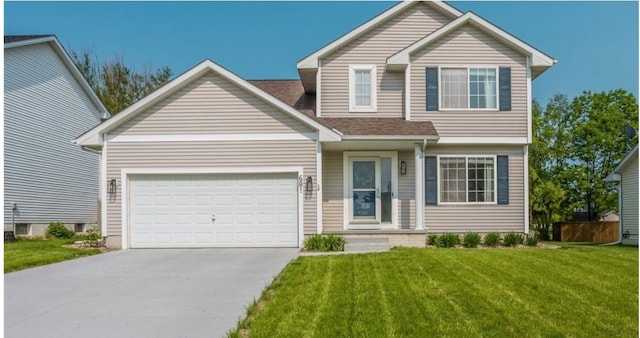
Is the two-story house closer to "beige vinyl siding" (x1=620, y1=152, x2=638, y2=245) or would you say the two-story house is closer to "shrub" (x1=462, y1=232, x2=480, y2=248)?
"shrub" (x1=462, y1=232, x2=480, y2=248)

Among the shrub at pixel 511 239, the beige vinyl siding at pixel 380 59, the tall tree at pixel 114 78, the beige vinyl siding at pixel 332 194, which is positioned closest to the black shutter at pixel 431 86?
the beige vinyl siding at pixel 380 59

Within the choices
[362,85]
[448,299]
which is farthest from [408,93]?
[448,299]

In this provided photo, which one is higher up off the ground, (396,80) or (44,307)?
(396,80)

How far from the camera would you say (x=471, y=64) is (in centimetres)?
1566

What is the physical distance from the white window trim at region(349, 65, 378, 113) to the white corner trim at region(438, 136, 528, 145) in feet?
7.15

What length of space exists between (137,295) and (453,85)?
35.9ft

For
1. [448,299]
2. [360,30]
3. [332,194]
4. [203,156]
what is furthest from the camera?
[360,30]

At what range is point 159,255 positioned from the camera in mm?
12688

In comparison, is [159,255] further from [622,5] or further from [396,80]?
[622,5]

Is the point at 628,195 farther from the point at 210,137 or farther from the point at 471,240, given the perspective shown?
the point at 210,137

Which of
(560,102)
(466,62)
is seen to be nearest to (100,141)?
(466,62)

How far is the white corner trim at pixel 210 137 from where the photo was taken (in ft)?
46.7

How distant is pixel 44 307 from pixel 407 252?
7615 millimetres

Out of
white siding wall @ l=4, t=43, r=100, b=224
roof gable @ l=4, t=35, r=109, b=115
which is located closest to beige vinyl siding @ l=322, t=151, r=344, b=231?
white siding wall @ l=4, t=43, r=100, b=224
